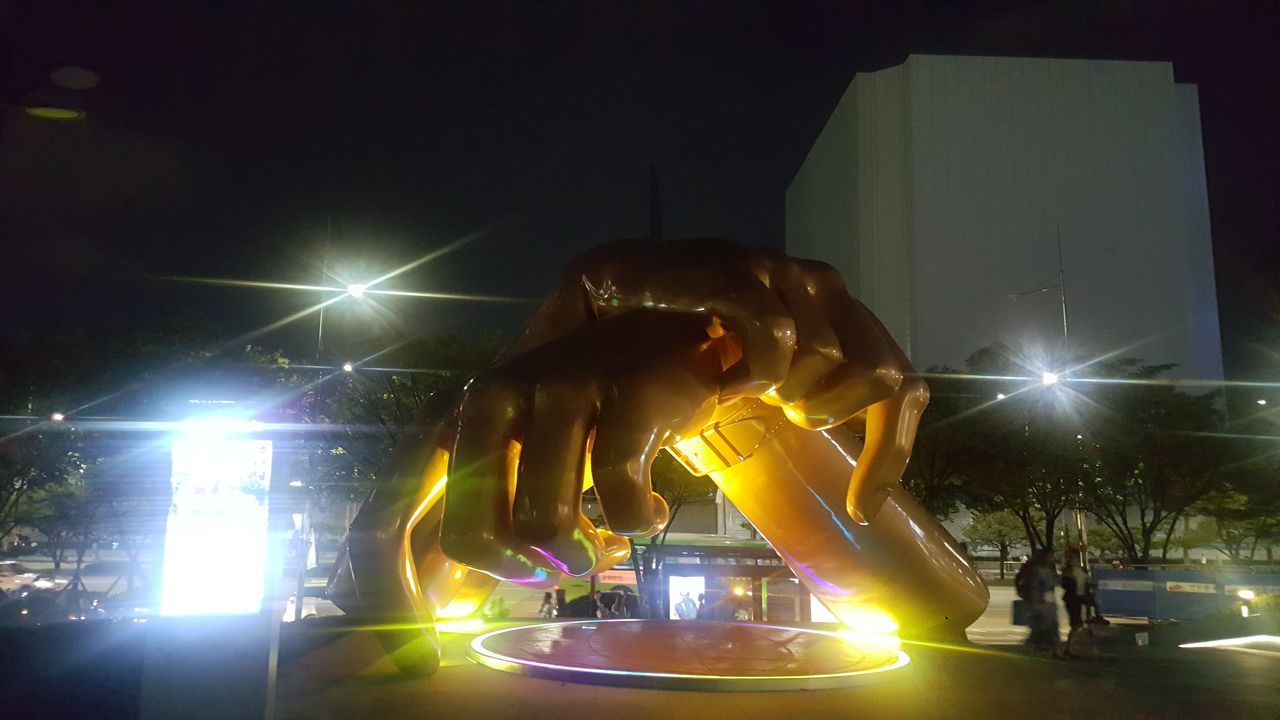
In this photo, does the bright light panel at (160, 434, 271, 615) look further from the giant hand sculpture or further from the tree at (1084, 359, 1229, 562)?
the tree at (1084, 359, 1229, 562)

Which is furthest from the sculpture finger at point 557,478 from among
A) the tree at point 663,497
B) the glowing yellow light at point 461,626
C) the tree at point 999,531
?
the tree at point 999,531

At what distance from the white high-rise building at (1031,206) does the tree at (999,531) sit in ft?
35.7

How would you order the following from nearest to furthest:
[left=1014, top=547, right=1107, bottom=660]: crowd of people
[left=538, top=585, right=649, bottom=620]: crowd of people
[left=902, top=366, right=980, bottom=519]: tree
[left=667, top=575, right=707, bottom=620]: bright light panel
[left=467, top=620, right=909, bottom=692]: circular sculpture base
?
1. [left=467, top=620, right=909, bottom=692]: circular sculpture base
2. [left=1014, top=547, right=1107, bottom=660]: crowd of people
3. [left=538, top=585, right=649, bottom=620]: crowd of people
4. [left=667, top=575, right=707, bottom=620]: bright light panel
5. [left=902, top=366, right=980, bottom=519]: tree

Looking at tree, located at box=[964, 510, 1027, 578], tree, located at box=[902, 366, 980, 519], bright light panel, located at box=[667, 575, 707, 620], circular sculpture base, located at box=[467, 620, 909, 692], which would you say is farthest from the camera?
tree, located at box=[964, 510, 1027, 578]

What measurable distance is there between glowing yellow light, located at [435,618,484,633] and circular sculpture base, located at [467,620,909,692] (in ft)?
2.27

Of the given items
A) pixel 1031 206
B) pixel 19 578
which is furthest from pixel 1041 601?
pixel 1031 206

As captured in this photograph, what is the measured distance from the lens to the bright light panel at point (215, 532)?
39.7 feet

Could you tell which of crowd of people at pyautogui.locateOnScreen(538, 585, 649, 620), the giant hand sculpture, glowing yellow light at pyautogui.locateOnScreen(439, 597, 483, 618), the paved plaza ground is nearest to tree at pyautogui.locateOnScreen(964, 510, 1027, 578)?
crowd of people at pyautogui.locateOnScreen(538, 585, 649, 620)

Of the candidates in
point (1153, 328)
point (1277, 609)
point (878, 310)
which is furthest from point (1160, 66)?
point (1277, 609)

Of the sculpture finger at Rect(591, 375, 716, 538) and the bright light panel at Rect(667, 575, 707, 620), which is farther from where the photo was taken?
the bright light panel at Rect(667, 575, 707, 620)

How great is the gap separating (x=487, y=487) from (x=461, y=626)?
672cm

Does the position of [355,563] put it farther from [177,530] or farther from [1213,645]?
[1213,645]

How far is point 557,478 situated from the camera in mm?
7391

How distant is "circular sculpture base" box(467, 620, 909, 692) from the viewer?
30.1 ft
